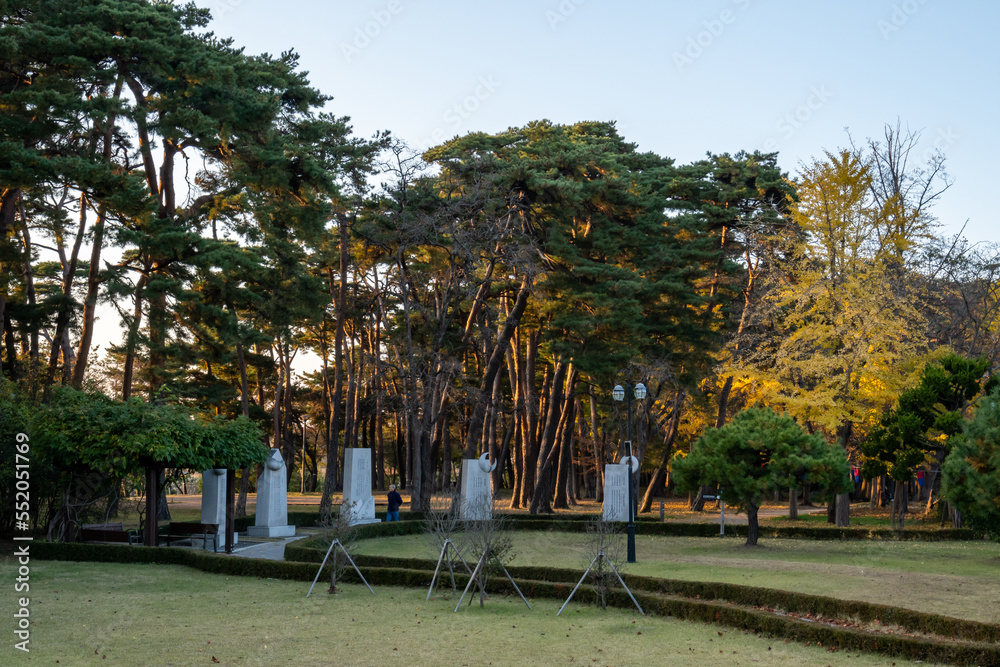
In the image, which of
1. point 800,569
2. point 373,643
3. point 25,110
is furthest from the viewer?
point 25,110

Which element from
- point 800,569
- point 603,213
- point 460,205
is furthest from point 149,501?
point 603,213

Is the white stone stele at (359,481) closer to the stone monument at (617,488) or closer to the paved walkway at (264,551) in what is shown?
the paved walkway at (264,551)

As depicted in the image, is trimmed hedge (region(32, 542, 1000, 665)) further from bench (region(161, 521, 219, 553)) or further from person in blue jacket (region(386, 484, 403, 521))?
person in blue jacket (region(386, 484, 403, 521))

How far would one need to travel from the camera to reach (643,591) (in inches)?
562

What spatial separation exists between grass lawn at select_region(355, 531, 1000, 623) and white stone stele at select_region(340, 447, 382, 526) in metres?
2.44

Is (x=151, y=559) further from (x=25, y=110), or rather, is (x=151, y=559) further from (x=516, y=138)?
(x=516, y=138)

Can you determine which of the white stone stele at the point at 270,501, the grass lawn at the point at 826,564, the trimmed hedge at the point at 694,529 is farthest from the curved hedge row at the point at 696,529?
the white stone stele at the point at 270,501

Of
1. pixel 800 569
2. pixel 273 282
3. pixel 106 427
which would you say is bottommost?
pixel 800 569

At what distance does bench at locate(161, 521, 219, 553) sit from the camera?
20.5 metres

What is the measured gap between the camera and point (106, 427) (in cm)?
1848

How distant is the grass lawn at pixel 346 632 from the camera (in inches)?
392

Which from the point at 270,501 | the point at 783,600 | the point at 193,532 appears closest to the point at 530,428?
the point at 270,501

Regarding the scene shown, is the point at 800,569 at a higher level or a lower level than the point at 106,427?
lower

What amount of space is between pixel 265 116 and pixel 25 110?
18.9 feet
